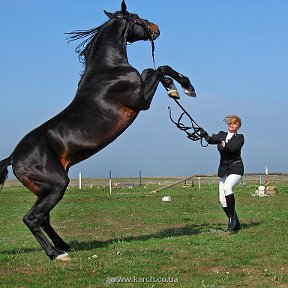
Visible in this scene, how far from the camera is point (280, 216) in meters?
15.6

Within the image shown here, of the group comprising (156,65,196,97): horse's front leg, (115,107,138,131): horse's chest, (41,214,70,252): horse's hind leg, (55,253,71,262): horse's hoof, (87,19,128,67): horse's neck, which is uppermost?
(87,19,128,67): horse's neck

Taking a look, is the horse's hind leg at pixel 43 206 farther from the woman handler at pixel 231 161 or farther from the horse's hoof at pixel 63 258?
the woman handler at pixel 231 161

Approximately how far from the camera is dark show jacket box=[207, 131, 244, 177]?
12011mm

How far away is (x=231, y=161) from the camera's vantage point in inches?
483

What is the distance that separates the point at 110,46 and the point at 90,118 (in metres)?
1.43

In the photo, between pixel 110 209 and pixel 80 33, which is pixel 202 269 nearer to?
pixel 80 33

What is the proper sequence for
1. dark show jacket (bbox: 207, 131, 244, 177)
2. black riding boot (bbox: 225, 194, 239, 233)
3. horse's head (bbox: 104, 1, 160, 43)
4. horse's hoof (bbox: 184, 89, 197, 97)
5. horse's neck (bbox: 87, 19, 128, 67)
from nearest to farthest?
1. horse's neck (bbox: 87, 19, 128, 67)
2. horse's head (bbox: 104, 1, 160, 43)
3. horse's hoof (bbox: 184, 89, 197, 97)
4. dark show jacket (bbox: 207, 131, 244, 177)
5. black riding boot (bbox: 225, 194, 239, 233)

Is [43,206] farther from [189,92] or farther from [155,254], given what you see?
[189,92]

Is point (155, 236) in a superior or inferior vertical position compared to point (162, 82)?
inferior

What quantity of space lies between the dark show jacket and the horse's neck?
2.70 metres

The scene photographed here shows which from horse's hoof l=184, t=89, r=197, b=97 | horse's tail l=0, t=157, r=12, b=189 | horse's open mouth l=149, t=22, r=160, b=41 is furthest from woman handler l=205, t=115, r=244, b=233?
horse's tail l=0, t=157, r=12, b=189

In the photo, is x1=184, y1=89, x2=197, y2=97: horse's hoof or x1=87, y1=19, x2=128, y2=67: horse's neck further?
x1=184, y1=89, x2=197, y2=97: horse's hoof

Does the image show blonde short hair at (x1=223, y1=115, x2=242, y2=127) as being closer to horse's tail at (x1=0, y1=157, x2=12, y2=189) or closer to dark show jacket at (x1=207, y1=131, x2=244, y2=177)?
dark show jacket at (x1=207, y1=131, x2=244, y2=177)

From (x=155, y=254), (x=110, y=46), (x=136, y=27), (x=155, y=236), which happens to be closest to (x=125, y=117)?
(x=110, y=46)
